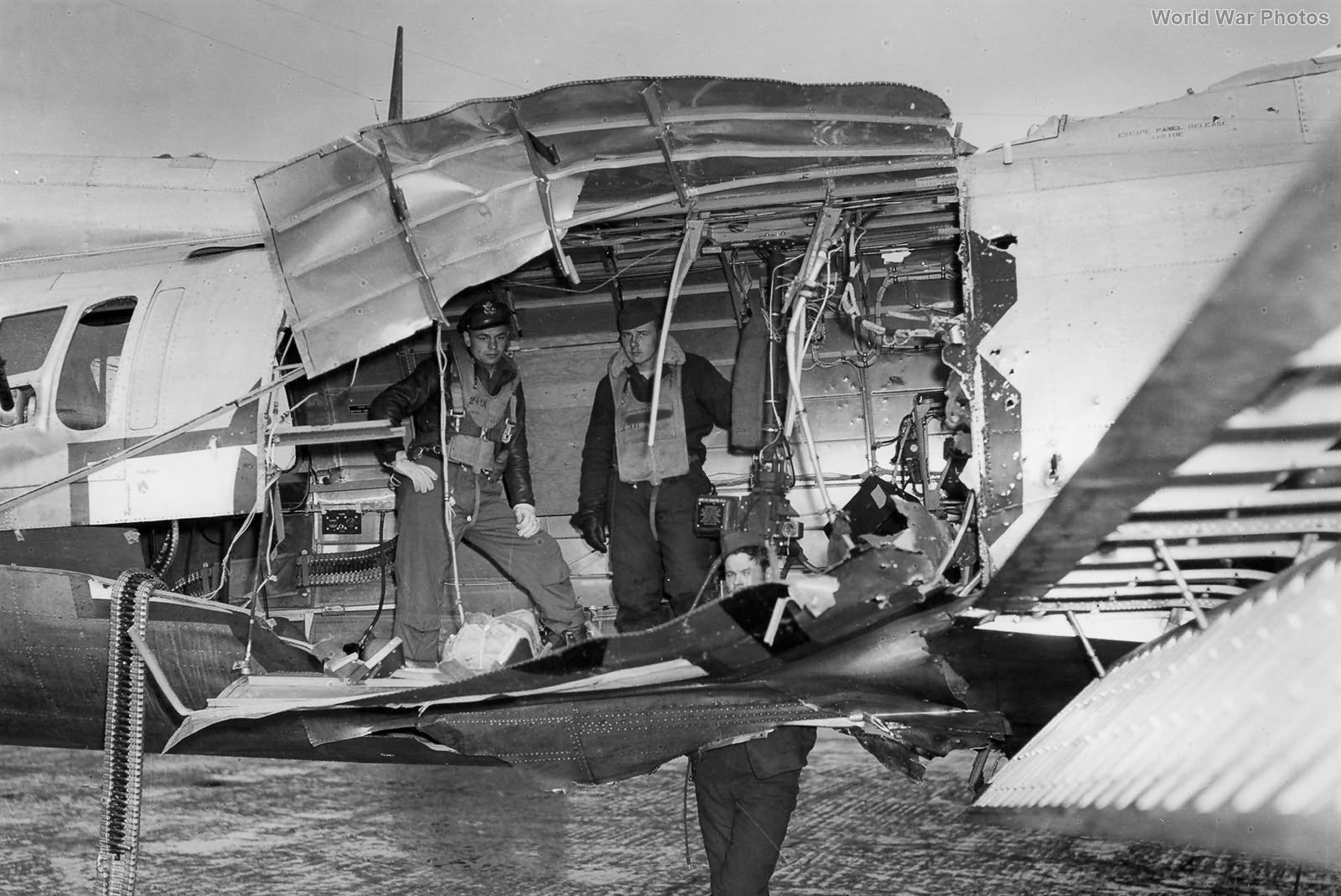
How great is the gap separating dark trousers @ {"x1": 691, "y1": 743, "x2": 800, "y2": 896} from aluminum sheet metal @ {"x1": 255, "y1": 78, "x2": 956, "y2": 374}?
2.60 meters

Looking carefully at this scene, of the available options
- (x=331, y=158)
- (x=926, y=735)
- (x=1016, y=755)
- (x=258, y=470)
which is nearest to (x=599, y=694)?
(x=926, y=735)

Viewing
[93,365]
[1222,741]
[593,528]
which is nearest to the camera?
[1222,741]

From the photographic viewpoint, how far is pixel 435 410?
692cm

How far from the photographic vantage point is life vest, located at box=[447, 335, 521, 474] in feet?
21.6

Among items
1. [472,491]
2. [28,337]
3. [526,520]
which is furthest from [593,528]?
[28,337]

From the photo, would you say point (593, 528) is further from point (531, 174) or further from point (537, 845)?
point (537, 845)

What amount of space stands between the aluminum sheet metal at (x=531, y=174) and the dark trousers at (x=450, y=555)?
1384mm

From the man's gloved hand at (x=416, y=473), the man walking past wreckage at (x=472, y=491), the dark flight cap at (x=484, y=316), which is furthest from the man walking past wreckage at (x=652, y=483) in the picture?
the man's gloved hand at (x=416, y=473)

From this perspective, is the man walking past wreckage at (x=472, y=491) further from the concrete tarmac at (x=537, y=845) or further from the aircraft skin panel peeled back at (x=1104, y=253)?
the aircraft skin panel peeled back at (x=1104, y=253)

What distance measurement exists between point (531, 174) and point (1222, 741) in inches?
140

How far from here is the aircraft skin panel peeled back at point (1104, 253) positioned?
13.7 feet

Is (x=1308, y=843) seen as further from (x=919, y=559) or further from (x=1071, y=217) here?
(x=1071, y=217)

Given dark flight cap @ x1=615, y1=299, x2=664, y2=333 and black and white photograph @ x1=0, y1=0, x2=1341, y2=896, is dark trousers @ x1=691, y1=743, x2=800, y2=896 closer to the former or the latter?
black and white photograph @ x1=0, y1=0, x2=1341, y2=896


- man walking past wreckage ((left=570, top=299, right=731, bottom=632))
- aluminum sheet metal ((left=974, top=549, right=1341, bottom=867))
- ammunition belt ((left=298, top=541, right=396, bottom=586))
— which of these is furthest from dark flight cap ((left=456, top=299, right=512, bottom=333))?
aluminum sheet metal ((left=974, top=549, right=1341, bottom=867))
